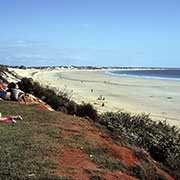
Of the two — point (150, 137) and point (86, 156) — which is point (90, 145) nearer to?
point (86, 156)

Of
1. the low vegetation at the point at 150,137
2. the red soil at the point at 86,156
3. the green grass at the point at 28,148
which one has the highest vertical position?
the green grass at the point at 28,148

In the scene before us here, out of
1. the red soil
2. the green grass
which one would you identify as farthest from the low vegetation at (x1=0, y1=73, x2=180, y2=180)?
the red soil

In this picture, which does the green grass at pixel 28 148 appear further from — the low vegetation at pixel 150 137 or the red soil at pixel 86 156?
the low vegetation at pixel 150 137

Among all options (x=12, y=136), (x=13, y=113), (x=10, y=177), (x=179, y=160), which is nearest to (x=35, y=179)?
(x=10, y=177)

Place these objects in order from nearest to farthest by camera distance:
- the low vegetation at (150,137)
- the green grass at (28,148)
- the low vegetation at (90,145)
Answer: the green grass at (28,148), the low vegetation at (90,145), the low vegetation at (150,137)

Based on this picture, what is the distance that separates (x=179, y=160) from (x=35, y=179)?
17.7 feet

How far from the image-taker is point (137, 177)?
1041 centimetres

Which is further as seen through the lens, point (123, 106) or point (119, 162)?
point (123, 106)

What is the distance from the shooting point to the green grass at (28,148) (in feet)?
29.4

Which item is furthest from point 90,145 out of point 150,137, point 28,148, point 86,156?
point 150,137

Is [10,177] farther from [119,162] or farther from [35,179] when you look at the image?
[119,162]

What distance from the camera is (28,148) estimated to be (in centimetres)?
1085

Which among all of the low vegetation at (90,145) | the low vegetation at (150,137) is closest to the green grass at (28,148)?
the low vegetation at (90,145)

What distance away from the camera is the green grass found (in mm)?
8970
